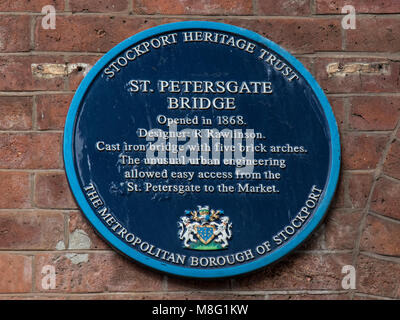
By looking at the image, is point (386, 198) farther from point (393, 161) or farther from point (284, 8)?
point (284, 8)

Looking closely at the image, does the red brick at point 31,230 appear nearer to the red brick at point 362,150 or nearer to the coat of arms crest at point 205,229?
the coat of arms crest at point 205,229

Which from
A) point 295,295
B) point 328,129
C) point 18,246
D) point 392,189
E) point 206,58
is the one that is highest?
point 206,58

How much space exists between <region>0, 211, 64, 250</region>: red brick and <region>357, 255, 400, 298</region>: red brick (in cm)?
154

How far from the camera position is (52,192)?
3434 mm

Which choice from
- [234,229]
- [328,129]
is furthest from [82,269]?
[328,129]

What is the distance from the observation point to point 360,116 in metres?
3.56

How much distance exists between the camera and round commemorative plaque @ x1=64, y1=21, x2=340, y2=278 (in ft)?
11.1

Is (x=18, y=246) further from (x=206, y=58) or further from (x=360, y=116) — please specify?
(x=360, y=116)

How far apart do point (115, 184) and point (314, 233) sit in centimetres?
105

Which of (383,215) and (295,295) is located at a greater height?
(383,215)

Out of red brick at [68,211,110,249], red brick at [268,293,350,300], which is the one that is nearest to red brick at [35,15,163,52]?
red brick at [68,211,110,249]

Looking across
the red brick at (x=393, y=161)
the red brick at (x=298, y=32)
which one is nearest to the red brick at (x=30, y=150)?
the red brick at (x=298, y=32)

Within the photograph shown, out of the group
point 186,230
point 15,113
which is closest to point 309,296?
point 186,230

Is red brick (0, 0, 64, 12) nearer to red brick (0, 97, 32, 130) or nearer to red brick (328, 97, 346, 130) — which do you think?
red brick (0, 97, 32, 130)
